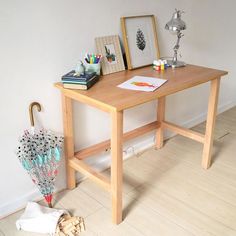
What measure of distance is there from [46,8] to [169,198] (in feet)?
4.54

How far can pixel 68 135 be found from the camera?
6.29 feet

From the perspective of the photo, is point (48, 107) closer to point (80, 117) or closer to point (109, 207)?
point (80, 117)

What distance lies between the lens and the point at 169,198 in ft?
6.51

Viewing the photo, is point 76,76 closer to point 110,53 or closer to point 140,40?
point 110,53

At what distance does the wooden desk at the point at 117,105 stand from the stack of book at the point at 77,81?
0.03 m

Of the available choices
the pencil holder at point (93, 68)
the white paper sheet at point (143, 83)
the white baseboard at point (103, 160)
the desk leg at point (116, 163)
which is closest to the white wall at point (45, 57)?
the white baseboard at point (103, 160)

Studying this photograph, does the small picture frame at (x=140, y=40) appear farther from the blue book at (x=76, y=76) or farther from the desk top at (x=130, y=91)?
the blue book at (x=76, y=76)

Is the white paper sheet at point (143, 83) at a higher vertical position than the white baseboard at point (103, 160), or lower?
higher

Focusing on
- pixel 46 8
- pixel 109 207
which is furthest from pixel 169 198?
pixel 46 8

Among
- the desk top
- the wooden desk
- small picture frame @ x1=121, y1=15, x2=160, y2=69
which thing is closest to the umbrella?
the wooden desk

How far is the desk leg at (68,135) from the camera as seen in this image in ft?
6.06

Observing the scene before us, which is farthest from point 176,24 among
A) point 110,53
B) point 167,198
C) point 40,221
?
point 40,221

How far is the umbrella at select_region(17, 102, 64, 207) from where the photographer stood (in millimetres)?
1692

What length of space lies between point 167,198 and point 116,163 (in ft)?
1.92
